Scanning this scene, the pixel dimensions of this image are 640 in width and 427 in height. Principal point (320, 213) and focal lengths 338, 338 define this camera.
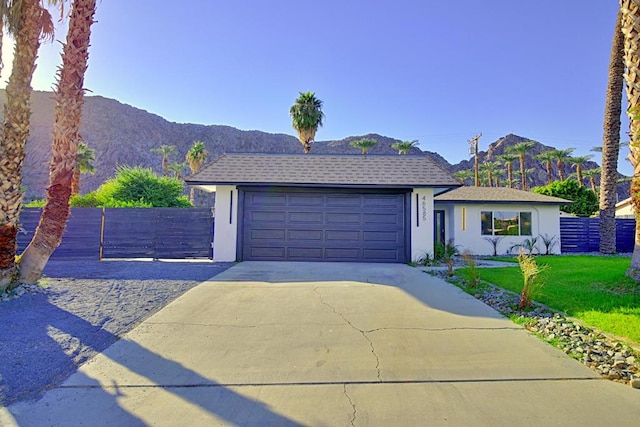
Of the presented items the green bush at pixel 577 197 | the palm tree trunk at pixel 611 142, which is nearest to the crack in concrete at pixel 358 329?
the palm tree trunk at pixel 611 142

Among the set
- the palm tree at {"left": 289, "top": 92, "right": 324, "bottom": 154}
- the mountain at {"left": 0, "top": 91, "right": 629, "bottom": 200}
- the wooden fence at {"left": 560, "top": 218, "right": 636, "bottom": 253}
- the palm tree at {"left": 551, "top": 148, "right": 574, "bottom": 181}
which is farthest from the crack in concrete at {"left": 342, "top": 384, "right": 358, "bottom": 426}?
the mountain at {"left": 0, "top": 91, "right": 629, "bottom": 200}

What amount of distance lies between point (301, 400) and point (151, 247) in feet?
34.4

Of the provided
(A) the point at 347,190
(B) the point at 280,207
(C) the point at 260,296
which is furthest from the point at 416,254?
(C) the point at 260,296

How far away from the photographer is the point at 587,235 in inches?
640

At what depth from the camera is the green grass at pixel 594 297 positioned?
4.55 m

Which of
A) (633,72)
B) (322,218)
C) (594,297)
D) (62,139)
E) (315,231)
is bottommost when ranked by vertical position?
(594,297)

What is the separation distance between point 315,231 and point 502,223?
9499mm

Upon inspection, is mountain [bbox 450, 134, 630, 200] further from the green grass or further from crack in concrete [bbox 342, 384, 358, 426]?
crack in concrete [bbox 342, 384, 358, 426]

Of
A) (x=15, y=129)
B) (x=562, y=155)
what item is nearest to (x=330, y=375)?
(x=15, y=129)

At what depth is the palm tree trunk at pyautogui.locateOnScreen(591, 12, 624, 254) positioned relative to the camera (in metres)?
13.2

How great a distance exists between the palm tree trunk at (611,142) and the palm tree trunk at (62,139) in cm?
1718

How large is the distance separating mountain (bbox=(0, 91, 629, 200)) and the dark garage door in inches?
1768

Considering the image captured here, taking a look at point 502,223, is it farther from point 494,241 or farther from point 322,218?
point 322,218

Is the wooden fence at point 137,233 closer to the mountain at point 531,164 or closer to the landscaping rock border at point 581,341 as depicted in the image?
the landscaping rock border at point 581,341
